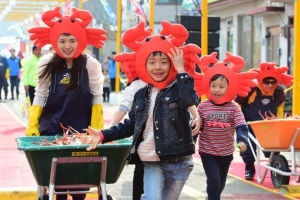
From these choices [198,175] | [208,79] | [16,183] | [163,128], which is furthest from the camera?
[198,175]

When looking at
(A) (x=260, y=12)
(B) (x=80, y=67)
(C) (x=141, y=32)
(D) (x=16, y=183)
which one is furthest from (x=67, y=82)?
(A) (x=260, y=12)

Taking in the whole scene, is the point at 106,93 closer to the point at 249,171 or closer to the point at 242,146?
the point at 249,171

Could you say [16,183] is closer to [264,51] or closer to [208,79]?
[208,79]

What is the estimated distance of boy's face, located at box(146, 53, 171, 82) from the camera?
6441 millimetres

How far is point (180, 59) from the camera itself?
638 cm

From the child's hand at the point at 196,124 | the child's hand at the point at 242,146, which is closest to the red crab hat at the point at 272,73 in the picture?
the child's hand at the point at 242,146

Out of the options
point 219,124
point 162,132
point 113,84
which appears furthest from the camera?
point 113,84

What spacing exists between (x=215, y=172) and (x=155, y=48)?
1.99m

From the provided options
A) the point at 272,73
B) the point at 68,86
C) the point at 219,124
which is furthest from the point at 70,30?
the point at 272,73

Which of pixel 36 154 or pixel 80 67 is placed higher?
pixel 80 67

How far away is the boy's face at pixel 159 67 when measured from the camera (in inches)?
254

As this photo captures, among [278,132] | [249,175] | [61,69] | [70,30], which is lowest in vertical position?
[249,175]

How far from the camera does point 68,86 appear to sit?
295 inches

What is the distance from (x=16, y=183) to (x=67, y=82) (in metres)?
3.48
